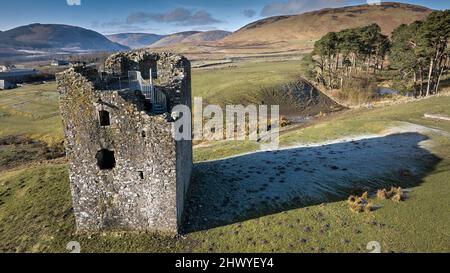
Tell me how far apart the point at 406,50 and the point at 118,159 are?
61769 millimetres

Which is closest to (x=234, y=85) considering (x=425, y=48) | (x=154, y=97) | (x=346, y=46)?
(x=346, y=46)

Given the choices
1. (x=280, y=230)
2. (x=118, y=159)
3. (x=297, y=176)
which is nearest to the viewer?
(x=118, y=159)

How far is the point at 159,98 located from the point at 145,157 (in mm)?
5016

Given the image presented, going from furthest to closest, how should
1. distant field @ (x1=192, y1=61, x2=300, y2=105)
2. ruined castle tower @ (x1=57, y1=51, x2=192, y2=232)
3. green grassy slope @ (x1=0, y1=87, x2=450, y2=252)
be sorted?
1. distant field @ (x1=192, y1=61, x2=300, y2=105)
2. green grassy slope @ (x1=0, y1=87, x2=450, y2=252)
3. ruined castle tower @ (x1=57, y1=51, x2=192, y2=232)

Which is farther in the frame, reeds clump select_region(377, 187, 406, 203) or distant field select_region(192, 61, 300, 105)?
distant field select_region(192, 61, 300, 105)

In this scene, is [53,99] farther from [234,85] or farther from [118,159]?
[118,159]

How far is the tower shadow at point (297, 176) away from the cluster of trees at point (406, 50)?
2781cm

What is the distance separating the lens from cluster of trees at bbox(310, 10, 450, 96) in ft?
167

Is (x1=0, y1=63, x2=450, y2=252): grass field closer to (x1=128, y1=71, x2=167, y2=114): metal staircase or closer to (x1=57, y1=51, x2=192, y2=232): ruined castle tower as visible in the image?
(x1=57, y1=51, x2=192, y2=232): ruined castle tower

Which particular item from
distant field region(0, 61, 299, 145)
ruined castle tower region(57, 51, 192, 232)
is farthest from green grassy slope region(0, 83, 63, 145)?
ruined castle tower region(57, 51, 192, 232)

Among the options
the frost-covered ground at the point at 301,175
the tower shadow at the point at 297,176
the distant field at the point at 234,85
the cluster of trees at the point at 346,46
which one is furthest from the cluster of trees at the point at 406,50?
the tower shadow at the point at 297,176

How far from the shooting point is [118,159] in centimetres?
1750

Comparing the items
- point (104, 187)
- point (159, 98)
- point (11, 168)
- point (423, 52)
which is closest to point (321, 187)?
point (159, 98)

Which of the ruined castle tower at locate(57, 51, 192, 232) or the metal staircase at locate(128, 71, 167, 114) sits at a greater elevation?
the metal staircase at locate(128, 71, 167, 114)
